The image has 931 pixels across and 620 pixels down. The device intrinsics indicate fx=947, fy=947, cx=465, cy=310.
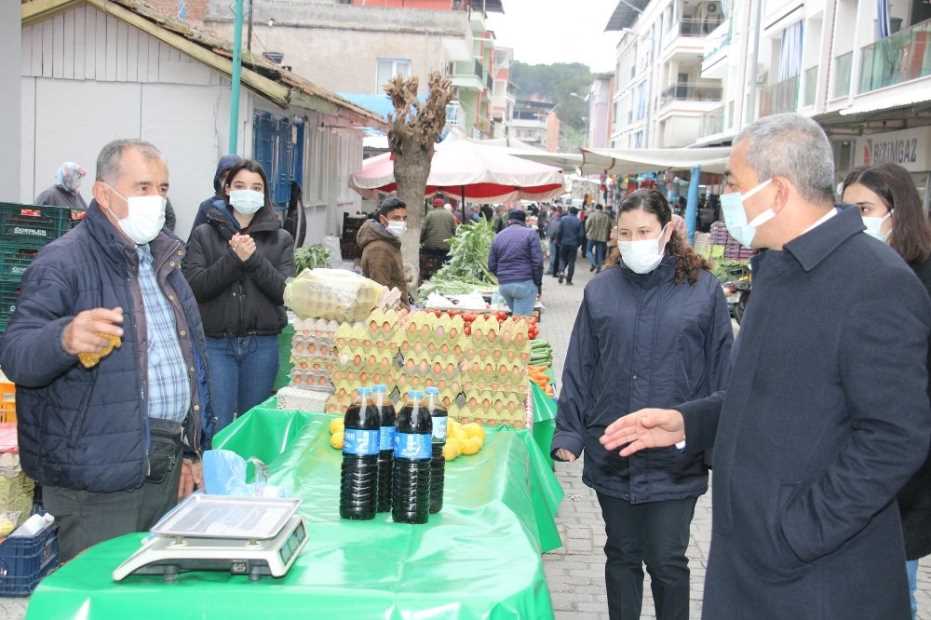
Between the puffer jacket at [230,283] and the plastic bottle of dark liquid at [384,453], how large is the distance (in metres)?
2.33

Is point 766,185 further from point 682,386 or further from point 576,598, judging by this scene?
point 576,598

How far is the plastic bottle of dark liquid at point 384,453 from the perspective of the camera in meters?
3.55

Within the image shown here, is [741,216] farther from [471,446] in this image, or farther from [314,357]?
[314,357]

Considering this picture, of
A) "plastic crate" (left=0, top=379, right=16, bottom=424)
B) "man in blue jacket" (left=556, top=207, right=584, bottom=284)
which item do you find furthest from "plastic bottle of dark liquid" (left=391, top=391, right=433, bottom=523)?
"man in blue jacket" (left=556, top=207, right=584, bottom=284)

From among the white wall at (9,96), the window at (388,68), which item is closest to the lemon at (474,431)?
the white wall at (9,96)

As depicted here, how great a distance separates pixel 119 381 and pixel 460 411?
8.48 feet

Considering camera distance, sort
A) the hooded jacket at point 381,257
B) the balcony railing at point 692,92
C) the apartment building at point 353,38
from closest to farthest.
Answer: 1. the hooded jacket at point 381,257
2. the apartment building at point 353,38
3. the balcony railing at point 692,92

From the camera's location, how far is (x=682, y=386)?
4.07 metres

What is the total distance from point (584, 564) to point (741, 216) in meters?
3.82

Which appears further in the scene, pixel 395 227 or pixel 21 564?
pixel 395 227

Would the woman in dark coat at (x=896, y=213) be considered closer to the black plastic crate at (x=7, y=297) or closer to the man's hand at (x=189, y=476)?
the man's hand at (x=189, y=476)

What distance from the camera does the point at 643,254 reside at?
164 inches

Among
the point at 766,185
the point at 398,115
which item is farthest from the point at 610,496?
the point at 398,115

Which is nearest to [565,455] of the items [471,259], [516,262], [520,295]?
[516,262]
